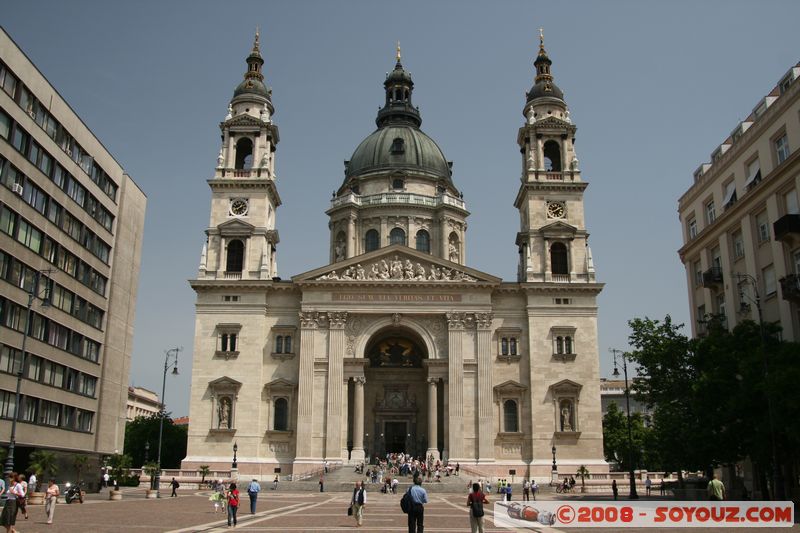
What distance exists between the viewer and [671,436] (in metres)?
36.9

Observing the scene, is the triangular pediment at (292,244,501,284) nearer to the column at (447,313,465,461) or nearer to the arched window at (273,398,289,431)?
the column at (447,313,465,461)

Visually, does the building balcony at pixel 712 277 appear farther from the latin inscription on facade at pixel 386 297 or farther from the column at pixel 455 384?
the latin inscription on facade at pixel 386 297

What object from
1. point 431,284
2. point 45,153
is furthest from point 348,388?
point 45,153

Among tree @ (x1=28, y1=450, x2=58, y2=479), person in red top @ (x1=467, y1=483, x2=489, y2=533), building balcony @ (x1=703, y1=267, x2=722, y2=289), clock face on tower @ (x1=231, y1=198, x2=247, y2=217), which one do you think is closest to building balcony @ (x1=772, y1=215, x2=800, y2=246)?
building balcony @ (x1=703, y1=267, x2=722, y2=289)

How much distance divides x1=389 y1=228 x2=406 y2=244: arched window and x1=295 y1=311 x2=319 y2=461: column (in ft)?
53.1

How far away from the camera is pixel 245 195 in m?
63.4

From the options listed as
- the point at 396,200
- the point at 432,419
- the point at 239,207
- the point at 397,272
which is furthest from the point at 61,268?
the point at 396,200

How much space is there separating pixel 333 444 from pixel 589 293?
75.5 feet

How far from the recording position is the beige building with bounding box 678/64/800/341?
1430 inches

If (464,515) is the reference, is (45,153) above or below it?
above

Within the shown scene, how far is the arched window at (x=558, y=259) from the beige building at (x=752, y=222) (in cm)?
1314

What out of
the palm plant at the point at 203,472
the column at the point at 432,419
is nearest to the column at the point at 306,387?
the palm plant at the point at 203,472

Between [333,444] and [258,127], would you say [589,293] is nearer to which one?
[333,444]

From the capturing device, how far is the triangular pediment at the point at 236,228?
62.1 meters
